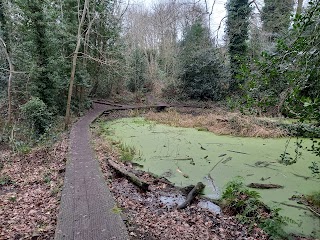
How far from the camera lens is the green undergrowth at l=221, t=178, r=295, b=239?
3.49 metres

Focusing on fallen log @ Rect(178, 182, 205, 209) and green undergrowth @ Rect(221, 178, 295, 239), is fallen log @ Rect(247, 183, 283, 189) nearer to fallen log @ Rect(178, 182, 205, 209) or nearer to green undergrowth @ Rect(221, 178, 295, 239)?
green undergrowth @ Rect(221, 178, 295, 239)

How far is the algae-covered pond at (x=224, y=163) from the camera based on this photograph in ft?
14.5

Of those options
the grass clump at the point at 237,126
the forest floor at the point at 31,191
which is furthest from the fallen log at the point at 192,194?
the grass clump at the point at 237,126

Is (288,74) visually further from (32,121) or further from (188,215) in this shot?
(32,121)

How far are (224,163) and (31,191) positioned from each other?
167 inches

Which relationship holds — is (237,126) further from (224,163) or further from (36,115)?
(36,115)

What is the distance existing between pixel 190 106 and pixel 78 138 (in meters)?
9.66

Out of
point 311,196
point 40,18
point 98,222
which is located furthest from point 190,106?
point 98,222

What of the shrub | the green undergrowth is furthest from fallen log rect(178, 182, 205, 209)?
the shrub

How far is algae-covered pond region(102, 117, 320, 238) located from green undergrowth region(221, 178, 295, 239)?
0.58 feet

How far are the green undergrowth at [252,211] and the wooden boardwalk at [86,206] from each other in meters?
1.90

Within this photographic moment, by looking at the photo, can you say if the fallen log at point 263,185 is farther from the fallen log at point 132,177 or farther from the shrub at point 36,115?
the shrub at point 36,115

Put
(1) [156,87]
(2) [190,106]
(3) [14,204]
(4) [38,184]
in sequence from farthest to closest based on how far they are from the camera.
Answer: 1. (1) [156,87]
2. (2) [190,106]
3. (4) [38,184]
4. (3) [14,204]

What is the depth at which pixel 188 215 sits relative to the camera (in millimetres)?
3965
